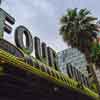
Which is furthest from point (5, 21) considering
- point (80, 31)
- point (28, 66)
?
point (80, 31)

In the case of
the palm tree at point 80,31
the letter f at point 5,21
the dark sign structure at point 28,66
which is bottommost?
the dark sign structure at point 28,66

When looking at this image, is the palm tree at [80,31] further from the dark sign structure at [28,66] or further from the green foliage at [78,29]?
the dark sign structure at [28,66]

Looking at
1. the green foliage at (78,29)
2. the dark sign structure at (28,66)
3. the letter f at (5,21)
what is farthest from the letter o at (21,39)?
the green foliage at (78,29)

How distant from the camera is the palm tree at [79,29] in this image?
3441 centimetres

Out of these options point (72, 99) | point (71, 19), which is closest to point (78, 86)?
point (72, 99)

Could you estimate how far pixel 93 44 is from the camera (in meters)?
35.2

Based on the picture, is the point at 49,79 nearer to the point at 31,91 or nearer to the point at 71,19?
the point at 31,91

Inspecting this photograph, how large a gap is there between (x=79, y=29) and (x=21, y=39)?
17361 mm

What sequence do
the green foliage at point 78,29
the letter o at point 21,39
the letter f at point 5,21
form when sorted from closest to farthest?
the letter o at point 21,39
the letter f at point 5,21
the green foliage at point 78,29

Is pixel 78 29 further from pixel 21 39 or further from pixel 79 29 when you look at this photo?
pixel 21 39

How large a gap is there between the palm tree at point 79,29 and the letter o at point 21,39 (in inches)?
594

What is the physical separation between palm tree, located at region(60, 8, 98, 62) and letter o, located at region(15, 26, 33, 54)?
49.5 ft

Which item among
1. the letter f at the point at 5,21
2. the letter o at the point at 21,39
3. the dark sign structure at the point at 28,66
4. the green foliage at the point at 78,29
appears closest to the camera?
the dark sign structure at the point at 28,66

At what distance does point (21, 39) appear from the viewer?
18.4 meters
